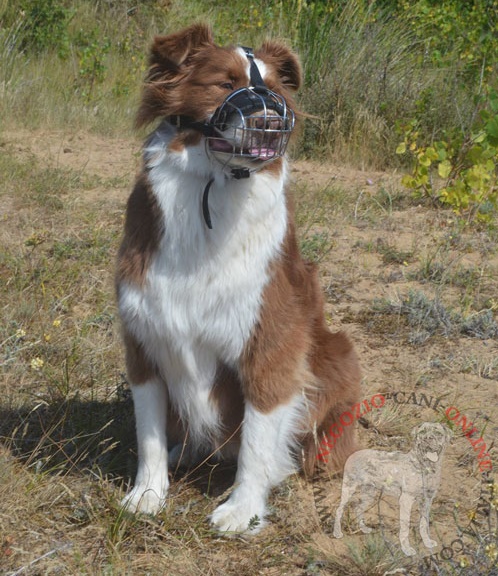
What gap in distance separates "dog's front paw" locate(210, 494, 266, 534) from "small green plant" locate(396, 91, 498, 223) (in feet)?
10.6

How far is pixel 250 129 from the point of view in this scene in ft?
8.66

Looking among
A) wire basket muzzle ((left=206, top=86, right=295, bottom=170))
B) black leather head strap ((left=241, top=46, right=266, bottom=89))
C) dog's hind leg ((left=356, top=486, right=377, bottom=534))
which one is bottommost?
dog's hind leg ((left=356, top=486, right=377, bottom=534))

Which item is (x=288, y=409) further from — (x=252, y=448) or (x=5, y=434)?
(x=5, y=434)

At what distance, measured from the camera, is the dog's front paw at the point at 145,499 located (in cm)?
302

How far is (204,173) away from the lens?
2.85 metres

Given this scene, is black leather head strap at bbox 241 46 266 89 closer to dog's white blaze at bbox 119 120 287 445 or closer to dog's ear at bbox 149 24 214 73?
dog's ear at bbox 149 24 214 73

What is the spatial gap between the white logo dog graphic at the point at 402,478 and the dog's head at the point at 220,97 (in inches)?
48.5

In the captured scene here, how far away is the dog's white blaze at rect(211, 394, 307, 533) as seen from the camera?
3025mm

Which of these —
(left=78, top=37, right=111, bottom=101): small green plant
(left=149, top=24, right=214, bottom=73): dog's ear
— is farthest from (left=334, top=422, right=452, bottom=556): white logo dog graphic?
(left=78, top=37, right=111, bottom=101): small green plant

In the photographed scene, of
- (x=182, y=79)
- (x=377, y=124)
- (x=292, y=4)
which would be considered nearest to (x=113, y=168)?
(x=377, y=124)

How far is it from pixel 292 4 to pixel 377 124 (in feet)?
8.30

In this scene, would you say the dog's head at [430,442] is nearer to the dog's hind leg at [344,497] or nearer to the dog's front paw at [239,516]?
the dog's hind leg at [344,497]

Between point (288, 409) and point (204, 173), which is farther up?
point (204, 173)

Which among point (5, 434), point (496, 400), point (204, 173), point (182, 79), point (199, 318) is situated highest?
point (182, 79)
